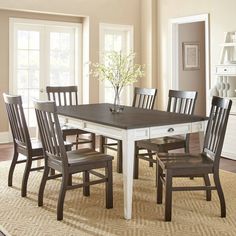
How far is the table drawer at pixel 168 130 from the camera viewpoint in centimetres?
347

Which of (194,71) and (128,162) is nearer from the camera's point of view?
(128,162)

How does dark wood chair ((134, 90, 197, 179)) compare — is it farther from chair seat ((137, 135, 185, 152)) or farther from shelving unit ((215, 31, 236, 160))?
shelving unit ((215, 31, 236, 160))

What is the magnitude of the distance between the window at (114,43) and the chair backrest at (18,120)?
3700mm

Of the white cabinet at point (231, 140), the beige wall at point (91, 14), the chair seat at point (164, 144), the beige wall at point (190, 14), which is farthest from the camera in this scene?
the beige wall at point (91, 14)

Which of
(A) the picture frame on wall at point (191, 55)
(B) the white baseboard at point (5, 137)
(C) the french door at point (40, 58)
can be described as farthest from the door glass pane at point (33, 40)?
(A) the picture frame on wall at point (191, 55)

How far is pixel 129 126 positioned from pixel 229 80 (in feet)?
10.4

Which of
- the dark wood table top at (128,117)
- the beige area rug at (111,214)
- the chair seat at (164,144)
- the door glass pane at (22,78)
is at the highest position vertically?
the door glass pane at (22,78)

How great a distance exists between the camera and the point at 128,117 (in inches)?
152

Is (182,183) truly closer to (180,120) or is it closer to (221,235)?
(180,120)

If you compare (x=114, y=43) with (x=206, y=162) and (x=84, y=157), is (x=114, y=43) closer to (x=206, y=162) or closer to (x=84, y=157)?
(x=84, y=157)

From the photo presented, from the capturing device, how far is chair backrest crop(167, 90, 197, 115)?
450cm

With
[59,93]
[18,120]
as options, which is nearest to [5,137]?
[59,93]

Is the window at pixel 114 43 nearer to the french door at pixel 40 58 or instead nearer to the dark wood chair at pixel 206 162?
the french door at pixel 40 58

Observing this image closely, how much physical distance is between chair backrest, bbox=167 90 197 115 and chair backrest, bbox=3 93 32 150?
1.74m
